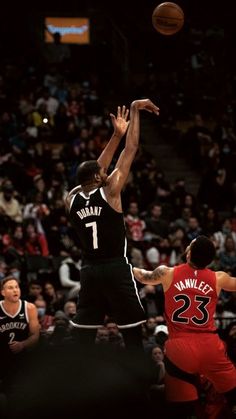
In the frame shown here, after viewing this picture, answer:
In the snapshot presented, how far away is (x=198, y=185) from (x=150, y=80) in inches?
147

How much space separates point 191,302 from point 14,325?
85.9 inches

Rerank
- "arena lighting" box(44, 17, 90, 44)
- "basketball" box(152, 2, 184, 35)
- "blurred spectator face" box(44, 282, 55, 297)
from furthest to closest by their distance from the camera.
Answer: "arena lighting" box(44, 17, 90, 44), "blurred spectator face" box(44, 282, 55, 297), "basketball" box(152, 2, 184, 35)

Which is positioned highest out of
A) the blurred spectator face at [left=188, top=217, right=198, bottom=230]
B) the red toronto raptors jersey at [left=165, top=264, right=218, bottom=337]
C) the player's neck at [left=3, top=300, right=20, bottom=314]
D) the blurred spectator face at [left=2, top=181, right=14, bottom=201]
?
the red toronto raptors jersey at [left=165, top=264, right=218, bottom=337]

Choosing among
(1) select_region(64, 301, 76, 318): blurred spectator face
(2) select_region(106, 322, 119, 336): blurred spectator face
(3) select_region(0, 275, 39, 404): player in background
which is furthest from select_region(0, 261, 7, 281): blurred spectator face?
(3) select_region(0, 275, 39, 404): player in background

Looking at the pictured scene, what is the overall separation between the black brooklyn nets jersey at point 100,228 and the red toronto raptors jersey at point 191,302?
0.53 m

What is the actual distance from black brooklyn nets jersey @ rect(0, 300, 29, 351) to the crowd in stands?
104cm

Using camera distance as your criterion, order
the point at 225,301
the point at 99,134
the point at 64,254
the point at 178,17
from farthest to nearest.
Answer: the point at 99,134
the point at 64,254
the point at 225,301
the point at 178,17

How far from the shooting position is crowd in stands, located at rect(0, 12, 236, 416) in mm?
12227

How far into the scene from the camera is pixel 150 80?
21.2 meters

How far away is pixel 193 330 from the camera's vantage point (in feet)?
21.4

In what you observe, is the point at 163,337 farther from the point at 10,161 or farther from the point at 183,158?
the point at 183,158

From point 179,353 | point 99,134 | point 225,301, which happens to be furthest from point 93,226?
point 99,134

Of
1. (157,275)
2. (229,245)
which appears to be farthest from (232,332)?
(229,245)

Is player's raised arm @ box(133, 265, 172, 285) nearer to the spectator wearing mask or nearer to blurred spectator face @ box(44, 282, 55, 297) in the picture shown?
blurred spectator face @ box(44, 282, 55, 297)
